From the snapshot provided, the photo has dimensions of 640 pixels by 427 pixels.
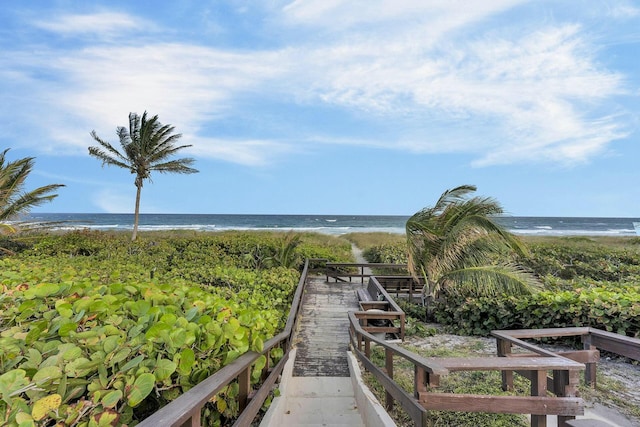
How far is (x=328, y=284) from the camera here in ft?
35.7

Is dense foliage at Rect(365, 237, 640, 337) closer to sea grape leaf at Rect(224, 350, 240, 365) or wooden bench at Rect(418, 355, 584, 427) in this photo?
wooden bench at Rect(418, 355, 584, 427)

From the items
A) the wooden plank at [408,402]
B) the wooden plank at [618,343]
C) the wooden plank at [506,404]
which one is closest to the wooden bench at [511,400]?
the wooden plank at [506,404]

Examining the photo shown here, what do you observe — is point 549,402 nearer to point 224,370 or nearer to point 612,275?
point 224,370

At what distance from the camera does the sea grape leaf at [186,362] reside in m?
1.63

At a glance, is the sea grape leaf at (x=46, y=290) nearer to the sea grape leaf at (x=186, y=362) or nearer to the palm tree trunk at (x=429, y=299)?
the sea grape leaf at (x=186, y=362)

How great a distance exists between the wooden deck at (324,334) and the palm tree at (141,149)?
11668mm

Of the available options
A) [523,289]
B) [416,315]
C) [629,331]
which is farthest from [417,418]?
[416,315]

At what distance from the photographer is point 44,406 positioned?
1153mm

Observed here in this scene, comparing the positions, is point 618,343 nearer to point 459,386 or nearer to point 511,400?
point 459,386

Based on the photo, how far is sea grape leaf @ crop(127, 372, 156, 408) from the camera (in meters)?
1.31

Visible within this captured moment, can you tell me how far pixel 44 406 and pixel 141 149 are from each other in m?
17.7

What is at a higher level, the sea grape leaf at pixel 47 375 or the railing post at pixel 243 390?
the sea grape leaf at pixel 47 375

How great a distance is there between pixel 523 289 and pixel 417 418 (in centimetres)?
469

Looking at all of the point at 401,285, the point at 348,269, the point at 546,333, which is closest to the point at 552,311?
the point at 546,333
